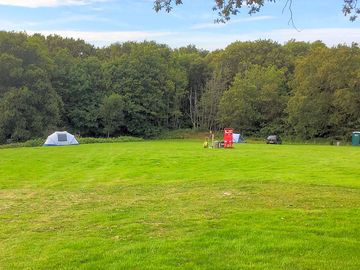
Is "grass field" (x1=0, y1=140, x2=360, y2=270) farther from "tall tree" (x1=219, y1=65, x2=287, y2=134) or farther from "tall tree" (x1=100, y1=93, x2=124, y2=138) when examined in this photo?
"tall tree" (x1=219, y1=65, x2=287, y2=134)

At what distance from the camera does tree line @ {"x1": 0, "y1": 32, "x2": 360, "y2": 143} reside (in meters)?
56.1

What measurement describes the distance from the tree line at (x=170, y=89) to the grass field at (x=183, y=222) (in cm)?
4182

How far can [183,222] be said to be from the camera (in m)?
8.60

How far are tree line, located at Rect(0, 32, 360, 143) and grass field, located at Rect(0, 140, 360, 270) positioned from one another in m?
41.8

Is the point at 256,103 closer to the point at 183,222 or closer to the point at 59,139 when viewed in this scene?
the point at 59,139

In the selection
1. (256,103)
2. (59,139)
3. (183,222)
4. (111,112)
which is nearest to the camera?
(183,222)

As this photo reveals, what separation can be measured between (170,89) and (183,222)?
65.5 m

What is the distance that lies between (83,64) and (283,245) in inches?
2595

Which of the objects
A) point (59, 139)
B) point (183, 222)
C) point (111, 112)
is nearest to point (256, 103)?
point (111, 112)

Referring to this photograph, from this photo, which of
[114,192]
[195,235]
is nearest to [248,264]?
[195,235]

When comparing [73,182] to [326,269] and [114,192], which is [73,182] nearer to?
[114,192]

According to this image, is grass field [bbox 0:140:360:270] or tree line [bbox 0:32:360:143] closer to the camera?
grass field [bbox 0:140:360:270]

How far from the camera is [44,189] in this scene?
48.2 feet

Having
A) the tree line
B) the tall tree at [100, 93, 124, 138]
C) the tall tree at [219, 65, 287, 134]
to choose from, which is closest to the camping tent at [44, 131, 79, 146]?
the tree line
